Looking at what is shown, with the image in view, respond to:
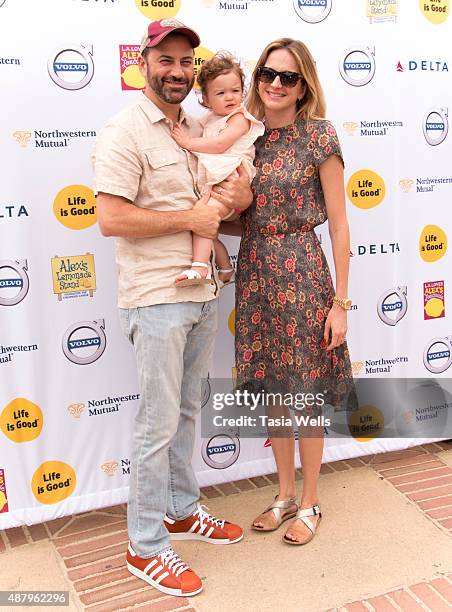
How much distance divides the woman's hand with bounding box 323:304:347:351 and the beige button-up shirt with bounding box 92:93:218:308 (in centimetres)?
56

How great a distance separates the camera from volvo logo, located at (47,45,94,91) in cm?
288

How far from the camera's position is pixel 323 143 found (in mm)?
2760

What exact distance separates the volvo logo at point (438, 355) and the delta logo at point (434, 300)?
15 cm

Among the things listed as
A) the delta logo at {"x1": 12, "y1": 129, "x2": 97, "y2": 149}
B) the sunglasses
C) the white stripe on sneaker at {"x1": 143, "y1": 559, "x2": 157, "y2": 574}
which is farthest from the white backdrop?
the white stripe on sneaker at {"x1": 143, "y1": 559, "x2": 157, "y2": 574}

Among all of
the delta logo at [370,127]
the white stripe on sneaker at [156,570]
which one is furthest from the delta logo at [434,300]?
the white stripe on sneaker at [156,570]

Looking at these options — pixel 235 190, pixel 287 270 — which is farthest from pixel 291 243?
pixel 235 190

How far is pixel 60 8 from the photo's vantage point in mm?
2871

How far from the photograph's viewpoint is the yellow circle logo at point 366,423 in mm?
3816

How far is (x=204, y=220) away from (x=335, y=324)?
73 centimetres

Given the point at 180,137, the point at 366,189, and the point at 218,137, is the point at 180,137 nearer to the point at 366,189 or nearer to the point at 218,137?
the point at 218,137

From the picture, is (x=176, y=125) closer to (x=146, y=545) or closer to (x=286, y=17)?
(x=286, y=17)

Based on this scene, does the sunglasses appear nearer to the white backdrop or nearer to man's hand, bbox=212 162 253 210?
man's hand, bbox=212 162 253 210

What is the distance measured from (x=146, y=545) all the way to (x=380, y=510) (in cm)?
117

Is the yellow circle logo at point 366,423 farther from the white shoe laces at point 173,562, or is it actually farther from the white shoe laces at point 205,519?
the white shoe laces at point 173,562
